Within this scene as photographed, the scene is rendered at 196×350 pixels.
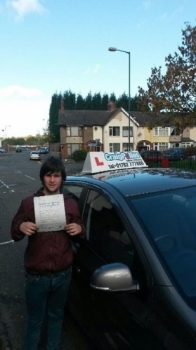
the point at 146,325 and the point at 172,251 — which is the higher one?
the point at 172,251

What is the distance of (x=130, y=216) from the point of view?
2.27m

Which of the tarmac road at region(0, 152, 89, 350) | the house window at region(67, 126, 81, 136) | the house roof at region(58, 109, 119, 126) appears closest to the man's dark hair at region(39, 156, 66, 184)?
the tarmac road at region(0, 152, 89, 350)

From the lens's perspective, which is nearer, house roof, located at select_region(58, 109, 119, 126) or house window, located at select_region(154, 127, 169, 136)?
house roof, located at select_region(58, 109, 119, 126)

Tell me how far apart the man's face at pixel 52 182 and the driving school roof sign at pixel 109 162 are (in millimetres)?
1168

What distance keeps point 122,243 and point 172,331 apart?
2.53 ft

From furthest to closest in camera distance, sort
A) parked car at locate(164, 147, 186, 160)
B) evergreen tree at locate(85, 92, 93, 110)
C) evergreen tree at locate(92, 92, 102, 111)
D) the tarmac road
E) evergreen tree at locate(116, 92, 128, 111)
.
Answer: evergreen tree at locate(92, 92, 102, 111)
evergreen tree at locate(85, 92, 93, 110)
evergreen tree at locate(116, 92, 128, 111)
parked car at locate(164, 147, 186, 160)
the tarmac road

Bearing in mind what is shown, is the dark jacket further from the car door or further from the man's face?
the car door

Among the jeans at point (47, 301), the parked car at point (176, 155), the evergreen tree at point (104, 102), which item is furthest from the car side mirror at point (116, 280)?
the evergreen tree at point (104, 102)

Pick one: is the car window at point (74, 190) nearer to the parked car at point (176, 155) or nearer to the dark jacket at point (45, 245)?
the dark jacket at point (45, 245)

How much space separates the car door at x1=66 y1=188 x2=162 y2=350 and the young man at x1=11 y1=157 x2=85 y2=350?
232 mm

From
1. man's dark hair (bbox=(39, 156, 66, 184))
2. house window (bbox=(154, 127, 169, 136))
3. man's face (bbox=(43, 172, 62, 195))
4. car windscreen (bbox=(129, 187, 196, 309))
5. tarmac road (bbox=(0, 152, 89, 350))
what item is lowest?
tarmac road (bbox=(0, 152, 89, 350))

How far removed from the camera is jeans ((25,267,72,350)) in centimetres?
245

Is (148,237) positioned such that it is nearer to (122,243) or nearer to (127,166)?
(122,243)

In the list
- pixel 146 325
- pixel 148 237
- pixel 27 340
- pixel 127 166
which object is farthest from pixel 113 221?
pixel 127 166
